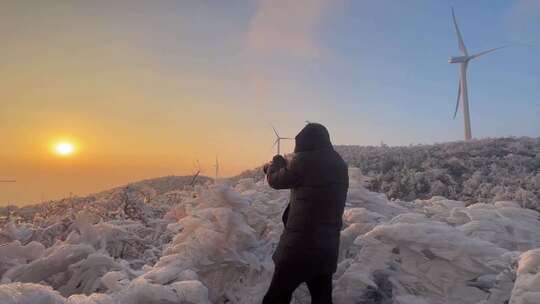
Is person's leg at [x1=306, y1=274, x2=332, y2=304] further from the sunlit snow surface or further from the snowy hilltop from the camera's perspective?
the snowy hilltop

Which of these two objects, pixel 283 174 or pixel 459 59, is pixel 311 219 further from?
pixel 459 59

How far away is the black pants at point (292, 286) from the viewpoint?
185 inches

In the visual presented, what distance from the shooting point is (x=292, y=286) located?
15.5 ft

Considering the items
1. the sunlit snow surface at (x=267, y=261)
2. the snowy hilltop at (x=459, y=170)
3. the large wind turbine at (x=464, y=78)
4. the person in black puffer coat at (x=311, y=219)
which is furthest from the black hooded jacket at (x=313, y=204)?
the large wind turbine at (x=464, y=78)

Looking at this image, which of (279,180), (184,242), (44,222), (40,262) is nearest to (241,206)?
(184,242)

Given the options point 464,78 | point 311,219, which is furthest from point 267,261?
point 464,78

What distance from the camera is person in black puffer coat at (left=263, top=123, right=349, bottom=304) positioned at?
184 inches

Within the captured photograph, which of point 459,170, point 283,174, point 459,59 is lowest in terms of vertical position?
point 459,170

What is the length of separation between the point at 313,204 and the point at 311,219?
0.50 ft

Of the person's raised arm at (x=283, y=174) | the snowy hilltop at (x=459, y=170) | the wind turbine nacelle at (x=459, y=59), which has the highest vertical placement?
the wind turbine nacelle at (x=459, y=59)

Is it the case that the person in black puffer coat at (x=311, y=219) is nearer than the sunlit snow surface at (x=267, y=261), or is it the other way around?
the sunlit snow surface at (x=267, y=261)

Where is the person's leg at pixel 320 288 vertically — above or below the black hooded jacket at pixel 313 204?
below

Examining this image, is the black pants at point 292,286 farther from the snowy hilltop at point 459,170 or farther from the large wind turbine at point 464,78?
the large wind turbine at point 464,78

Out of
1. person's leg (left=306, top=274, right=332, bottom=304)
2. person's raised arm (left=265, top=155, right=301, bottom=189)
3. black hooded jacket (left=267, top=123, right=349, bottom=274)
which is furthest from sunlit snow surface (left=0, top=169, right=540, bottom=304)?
person's raised arm (left=265, top=155, right=301, bottom=189)
